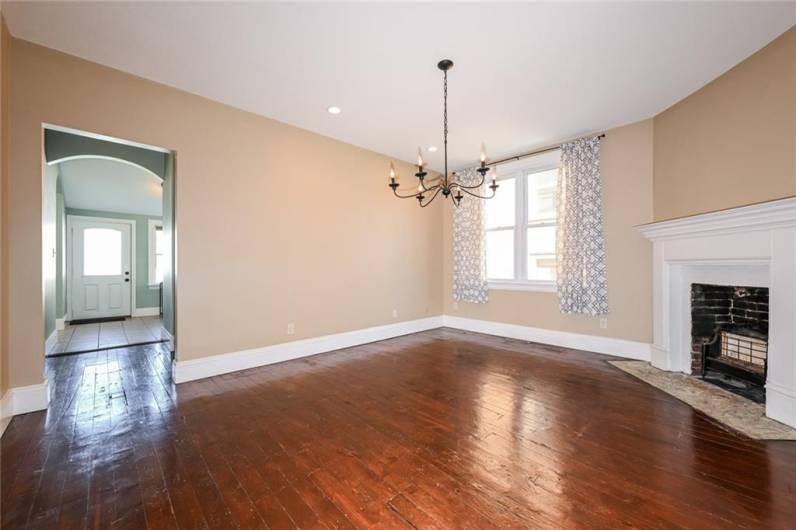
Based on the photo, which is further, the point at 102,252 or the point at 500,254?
the point at 102,252

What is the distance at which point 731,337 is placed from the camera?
3.18 meters

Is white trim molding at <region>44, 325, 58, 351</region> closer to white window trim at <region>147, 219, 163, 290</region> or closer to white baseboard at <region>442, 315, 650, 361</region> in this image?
white window trim at <region>147, 219, 163, 290</region>

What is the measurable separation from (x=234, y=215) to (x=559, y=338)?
178 inches

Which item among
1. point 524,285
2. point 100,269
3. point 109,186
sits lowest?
point 524,285

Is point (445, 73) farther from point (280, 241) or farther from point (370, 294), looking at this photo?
point (370, 294)

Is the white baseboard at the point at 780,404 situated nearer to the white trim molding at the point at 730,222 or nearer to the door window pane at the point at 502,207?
the white trim molding at the point at 730,222

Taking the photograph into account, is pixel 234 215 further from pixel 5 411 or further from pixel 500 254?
pixel 500 254

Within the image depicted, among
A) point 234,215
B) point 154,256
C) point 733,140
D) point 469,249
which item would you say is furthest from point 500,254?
point 154,256

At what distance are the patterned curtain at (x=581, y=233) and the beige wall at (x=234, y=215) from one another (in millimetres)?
2333

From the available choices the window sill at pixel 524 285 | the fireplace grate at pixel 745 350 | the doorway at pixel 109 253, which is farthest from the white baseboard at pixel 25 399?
the fireplace grate at pixel 745 350

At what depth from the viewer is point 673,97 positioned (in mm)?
3359

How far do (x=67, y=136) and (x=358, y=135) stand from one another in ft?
11.4

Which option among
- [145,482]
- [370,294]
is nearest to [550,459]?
[145,482]

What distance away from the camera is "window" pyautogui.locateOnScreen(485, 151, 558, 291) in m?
4.83
